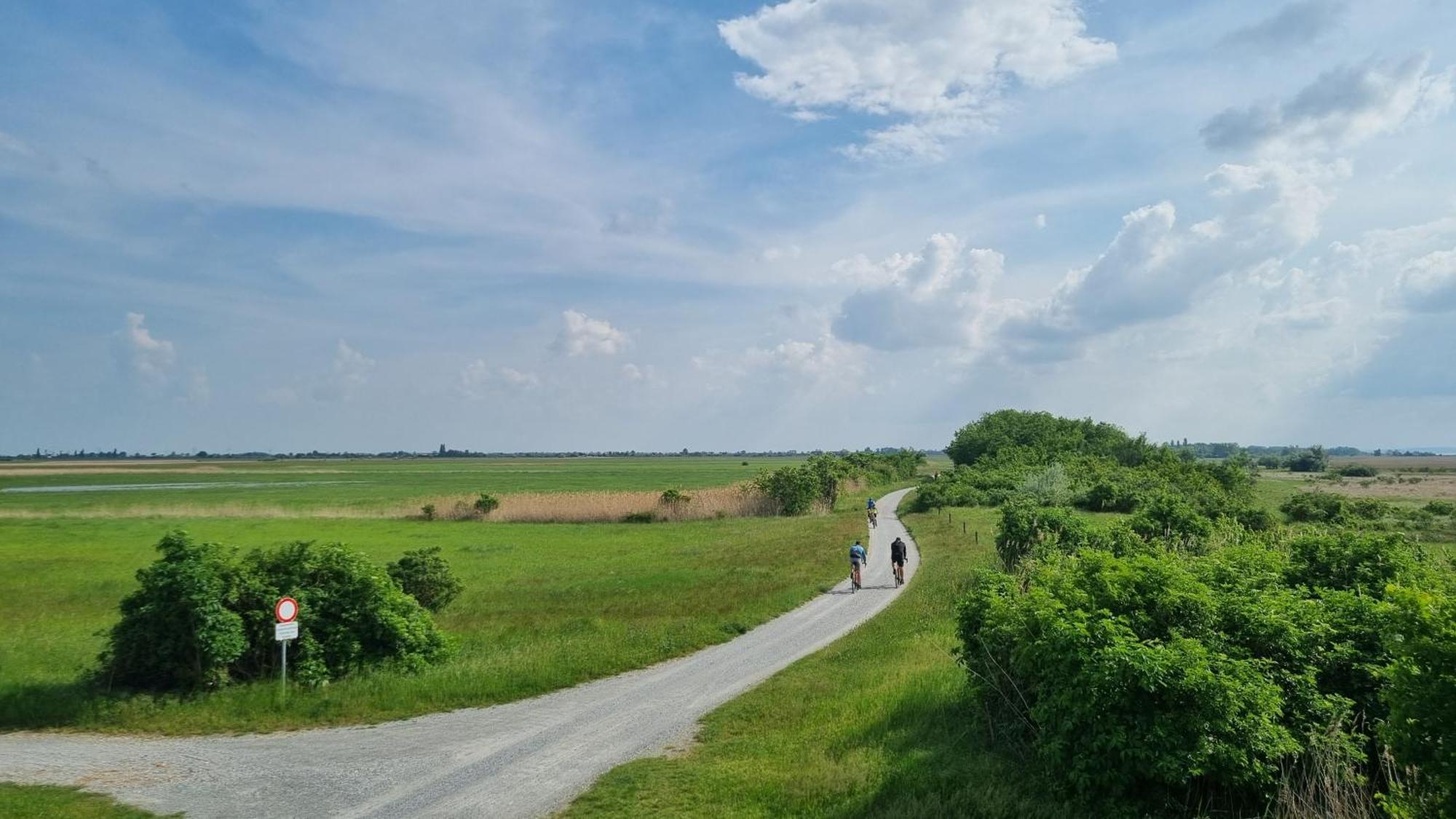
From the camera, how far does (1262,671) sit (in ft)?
28.0

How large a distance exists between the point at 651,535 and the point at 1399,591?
44.0 meters

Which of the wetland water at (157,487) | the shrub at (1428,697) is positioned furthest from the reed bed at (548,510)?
the shrub at (1428,697)

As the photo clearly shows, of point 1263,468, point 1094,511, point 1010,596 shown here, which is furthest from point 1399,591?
point 1263,468

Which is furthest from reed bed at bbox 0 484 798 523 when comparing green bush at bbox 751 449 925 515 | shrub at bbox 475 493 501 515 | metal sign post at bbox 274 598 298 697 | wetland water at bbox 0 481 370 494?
metal sign post at bbox 274 598 298 697

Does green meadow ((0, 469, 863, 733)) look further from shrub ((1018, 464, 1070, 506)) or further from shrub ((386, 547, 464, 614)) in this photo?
shrub ((1018, 464, 1070, 506))

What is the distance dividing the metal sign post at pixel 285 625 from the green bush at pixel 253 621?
747 mm

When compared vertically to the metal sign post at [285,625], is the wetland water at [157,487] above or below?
above

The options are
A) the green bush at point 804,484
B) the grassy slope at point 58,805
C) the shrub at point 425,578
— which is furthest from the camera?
the green bush at point 804,484

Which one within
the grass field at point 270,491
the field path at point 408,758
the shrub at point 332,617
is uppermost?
the grass field at point 270,491

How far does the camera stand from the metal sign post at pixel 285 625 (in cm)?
1523

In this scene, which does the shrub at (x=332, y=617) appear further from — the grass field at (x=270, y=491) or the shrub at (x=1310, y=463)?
the shrub at (x=1310, y=463)

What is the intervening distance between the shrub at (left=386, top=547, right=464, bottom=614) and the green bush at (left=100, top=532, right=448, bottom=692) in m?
4.15

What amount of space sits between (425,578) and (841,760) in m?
15.8

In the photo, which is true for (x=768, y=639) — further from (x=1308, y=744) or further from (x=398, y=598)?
(x=1308, y=744)
